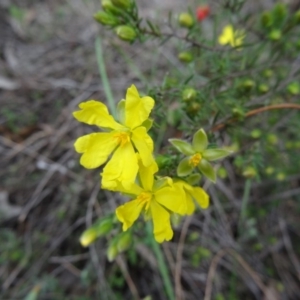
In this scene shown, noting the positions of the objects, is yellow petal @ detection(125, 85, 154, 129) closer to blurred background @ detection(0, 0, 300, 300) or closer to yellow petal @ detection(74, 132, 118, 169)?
yellow petal @ detection(74, 132, 118, 169)

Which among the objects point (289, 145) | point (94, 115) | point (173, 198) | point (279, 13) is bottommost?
point (289, 145)

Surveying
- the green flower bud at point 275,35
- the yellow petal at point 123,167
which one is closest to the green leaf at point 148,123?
the yellow petal at point 123,167

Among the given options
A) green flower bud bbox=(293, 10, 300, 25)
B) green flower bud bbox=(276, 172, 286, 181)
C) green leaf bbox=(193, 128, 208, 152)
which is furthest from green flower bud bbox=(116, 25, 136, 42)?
green flower bud bbox=(276, 172, 286, 181)

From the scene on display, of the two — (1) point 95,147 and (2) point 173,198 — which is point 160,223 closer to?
(2) point 173,198

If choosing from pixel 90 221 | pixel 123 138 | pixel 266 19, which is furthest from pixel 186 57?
pixel 90 221

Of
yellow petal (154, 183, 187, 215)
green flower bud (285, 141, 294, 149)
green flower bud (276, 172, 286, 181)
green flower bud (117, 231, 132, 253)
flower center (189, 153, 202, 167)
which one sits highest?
flower center (189, 153, 202, 167)

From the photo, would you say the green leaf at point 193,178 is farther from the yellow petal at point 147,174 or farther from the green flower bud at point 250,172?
the green flower bud at point 250,172
